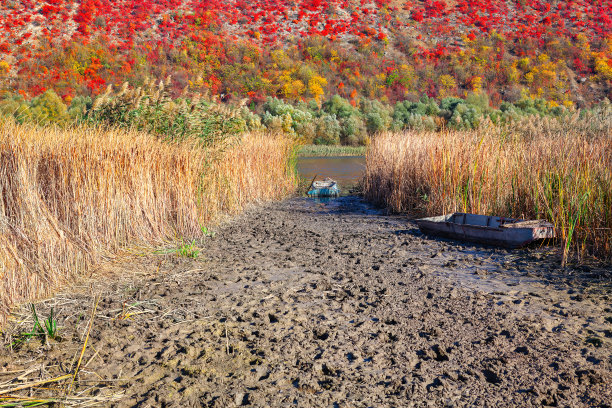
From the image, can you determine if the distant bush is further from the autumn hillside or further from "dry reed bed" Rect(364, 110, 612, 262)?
the autumn hillside

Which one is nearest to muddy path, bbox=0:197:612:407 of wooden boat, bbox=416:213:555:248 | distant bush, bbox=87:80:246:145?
wooden boat, bbox=416:213:555:248

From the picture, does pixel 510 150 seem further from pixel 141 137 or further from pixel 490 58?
pixel 490 58

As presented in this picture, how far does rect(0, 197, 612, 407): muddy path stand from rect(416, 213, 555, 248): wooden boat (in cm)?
26

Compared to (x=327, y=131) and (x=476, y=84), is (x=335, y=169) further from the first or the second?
(x=476, y=84)

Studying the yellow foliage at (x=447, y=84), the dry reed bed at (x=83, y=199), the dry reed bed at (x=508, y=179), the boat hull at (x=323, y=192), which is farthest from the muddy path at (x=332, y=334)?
the yellow foliage at (x=447, y=84)

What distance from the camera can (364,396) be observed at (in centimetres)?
290

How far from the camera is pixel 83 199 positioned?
→ 18.4 feet

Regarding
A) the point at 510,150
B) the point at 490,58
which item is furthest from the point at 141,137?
the point at 490,58

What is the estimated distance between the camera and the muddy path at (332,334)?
9.69 feet

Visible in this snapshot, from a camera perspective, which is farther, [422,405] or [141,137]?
[141,137]

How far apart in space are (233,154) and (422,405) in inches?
312

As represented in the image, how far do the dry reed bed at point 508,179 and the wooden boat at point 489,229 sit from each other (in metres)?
0.29

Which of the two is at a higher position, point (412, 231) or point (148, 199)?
point (148, 199)

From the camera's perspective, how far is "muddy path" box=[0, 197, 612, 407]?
9.69 ft
